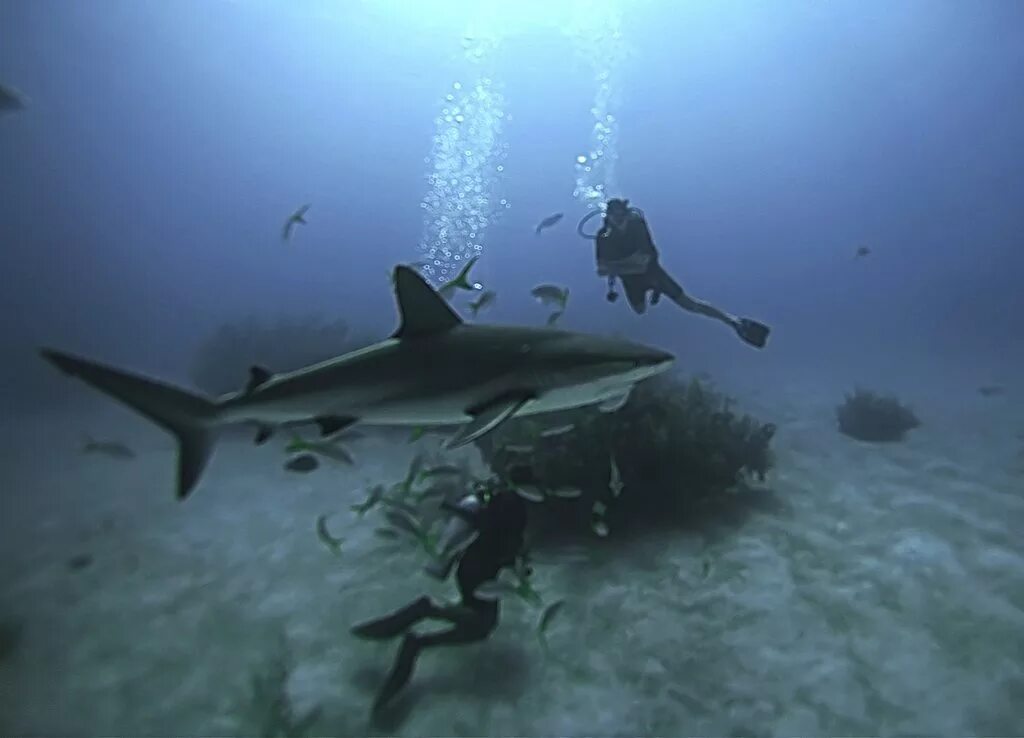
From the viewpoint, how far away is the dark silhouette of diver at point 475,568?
450 centimetres

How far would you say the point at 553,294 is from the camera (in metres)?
6.44

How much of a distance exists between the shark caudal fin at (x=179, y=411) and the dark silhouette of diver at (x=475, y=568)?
238cm

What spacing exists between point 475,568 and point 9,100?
403 inches

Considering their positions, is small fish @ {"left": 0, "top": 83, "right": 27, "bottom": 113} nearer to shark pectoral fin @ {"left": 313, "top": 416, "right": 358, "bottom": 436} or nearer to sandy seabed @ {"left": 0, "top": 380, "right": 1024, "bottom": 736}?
A: sandy seabed @ {"left": 0, "top": 380, "right": 1024, "bottom": 736}

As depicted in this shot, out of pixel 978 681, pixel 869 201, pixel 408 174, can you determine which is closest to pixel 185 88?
pixel 408 174

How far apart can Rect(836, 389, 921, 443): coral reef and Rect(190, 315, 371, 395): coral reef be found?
12494mm

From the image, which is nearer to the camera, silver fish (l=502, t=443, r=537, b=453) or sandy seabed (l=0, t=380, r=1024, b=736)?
sandy seabed (l=0, t=380, r=1024, b=736)

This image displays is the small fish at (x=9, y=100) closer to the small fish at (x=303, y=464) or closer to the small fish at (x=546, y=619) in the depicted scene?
the small fish at (x=303, y=464)

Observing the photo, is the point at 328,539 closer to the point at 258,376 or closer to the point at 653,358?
the point at 258,376

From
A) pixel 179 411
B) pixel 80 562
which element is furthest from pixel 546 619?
pixel 80 562

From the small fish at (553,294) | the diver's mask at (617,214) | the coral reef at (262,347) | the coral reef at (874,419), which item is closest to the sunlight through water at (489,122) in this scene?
the coral reef at (262,347)

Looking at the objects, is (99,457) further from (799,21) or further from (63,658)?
(799,21)

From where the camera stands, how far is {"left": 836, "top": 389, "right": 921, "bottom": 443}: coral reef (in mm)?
11584

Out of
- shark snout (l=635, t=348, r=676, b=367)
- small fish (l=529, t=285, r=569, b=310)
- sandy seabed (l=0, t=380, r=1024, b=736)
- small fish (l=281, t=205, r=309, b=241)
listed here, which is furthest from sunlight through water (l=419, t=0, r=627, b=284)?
shark snout (l=635, t=348, r=676, b=367)
